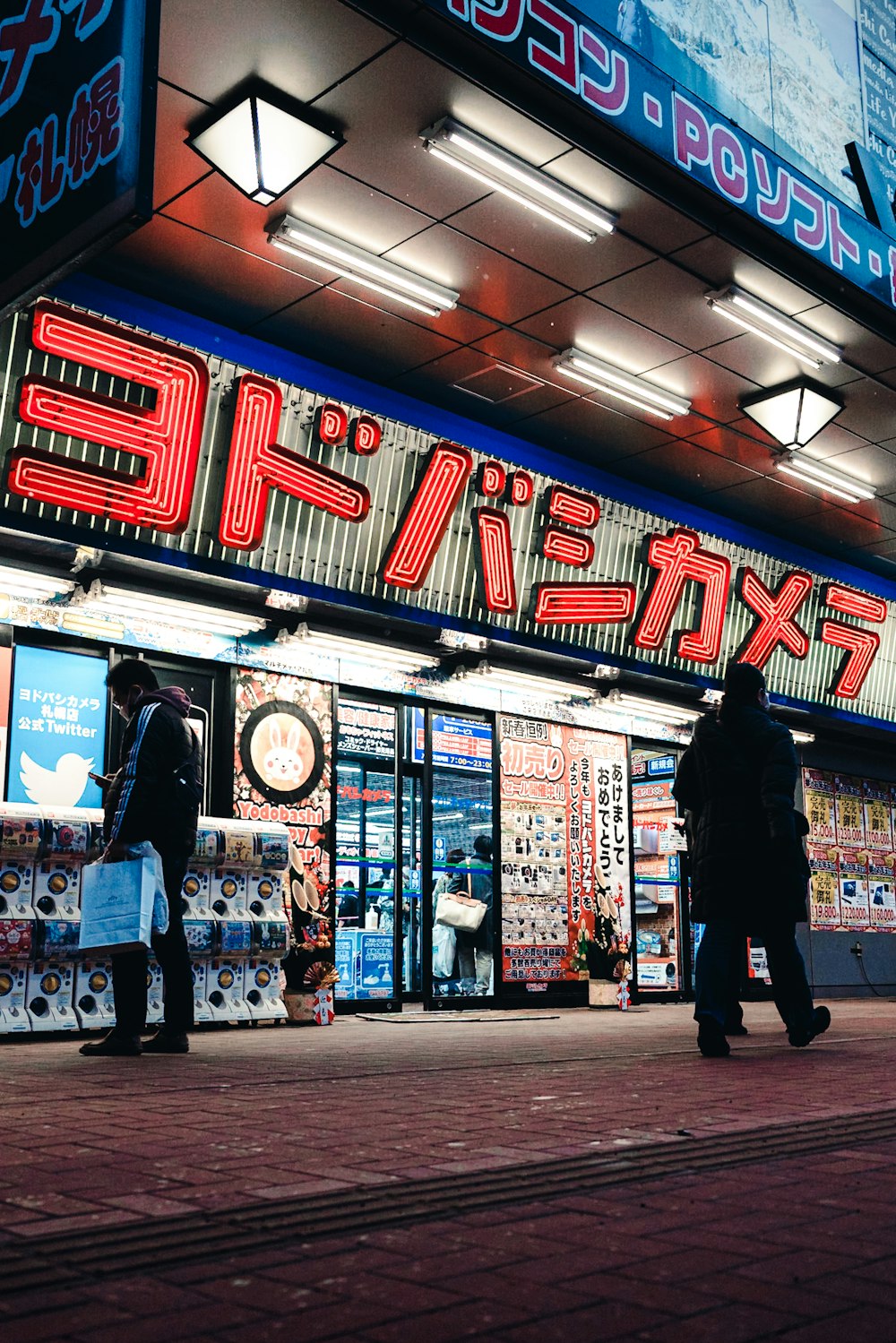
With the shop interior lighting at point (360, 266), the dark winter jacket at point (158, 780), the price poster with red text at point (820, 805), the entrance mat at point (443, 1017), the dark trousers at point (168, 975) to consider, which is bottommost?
the entrance mat at point (443, 1017)

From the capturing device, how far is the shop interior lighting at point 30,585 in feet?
27.5

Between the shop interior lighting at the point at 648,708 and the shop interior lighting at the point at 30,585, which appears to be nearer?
the shop interior lighting at the point at 30,585

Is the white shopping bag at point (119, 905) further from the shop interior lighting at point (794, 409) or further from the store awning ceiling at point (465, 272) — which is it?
the shop interior lighting at point (794, 409)

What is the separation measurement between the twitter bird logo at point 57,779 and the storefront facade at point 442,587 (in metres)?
0.05

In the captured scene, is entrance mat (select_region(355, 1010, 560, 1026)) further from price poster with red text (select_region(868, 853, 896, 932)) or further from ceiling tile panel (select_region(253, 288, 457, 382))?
price poster with red text (select_region(868, 853, 896, 932))

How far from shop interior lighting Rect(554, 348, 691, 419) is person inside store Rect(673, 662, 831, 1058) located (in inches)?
162

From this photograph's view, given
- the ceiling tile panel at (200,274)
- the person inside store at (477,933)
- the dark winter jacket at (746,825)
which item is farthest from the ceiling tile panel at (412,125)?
the person inside store at (477,933)

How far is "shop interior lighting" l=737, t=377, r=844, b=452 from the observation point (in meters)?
10.2

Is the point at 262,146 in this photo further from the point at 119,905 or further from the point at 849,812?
the point at 849,812

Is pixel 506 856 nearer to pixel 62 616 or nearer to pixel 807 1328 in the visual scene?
pixel 62 616

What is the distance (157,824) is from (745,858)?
293 cm

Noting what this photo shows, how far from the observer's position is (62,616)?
28.8 ft

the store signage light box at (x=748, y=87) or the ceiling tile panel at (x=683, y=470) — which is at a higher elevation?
the store signage light box at (x=748, y=87)

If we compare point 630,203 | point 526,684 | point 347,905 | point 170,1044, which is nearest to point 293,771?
point 347,905
